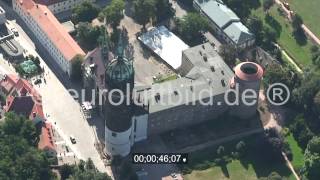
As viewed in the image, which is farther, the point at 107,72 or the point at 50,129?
the point at 50,129

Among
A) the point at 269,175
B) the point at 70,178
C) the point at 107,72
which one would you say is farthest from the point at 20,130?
the point at 269,175

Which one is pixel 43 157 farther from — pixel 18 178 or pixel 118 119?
pixel 118 119

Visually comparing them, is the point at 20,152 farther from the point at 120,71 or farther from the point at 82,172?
the point at 120,71

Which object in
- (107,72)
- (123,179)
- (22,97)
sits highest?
(107,72)

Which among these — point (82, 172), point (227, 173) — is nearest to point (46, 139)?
point (82, 172)

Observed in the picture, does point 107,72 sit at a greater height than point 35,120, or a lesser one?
greater
